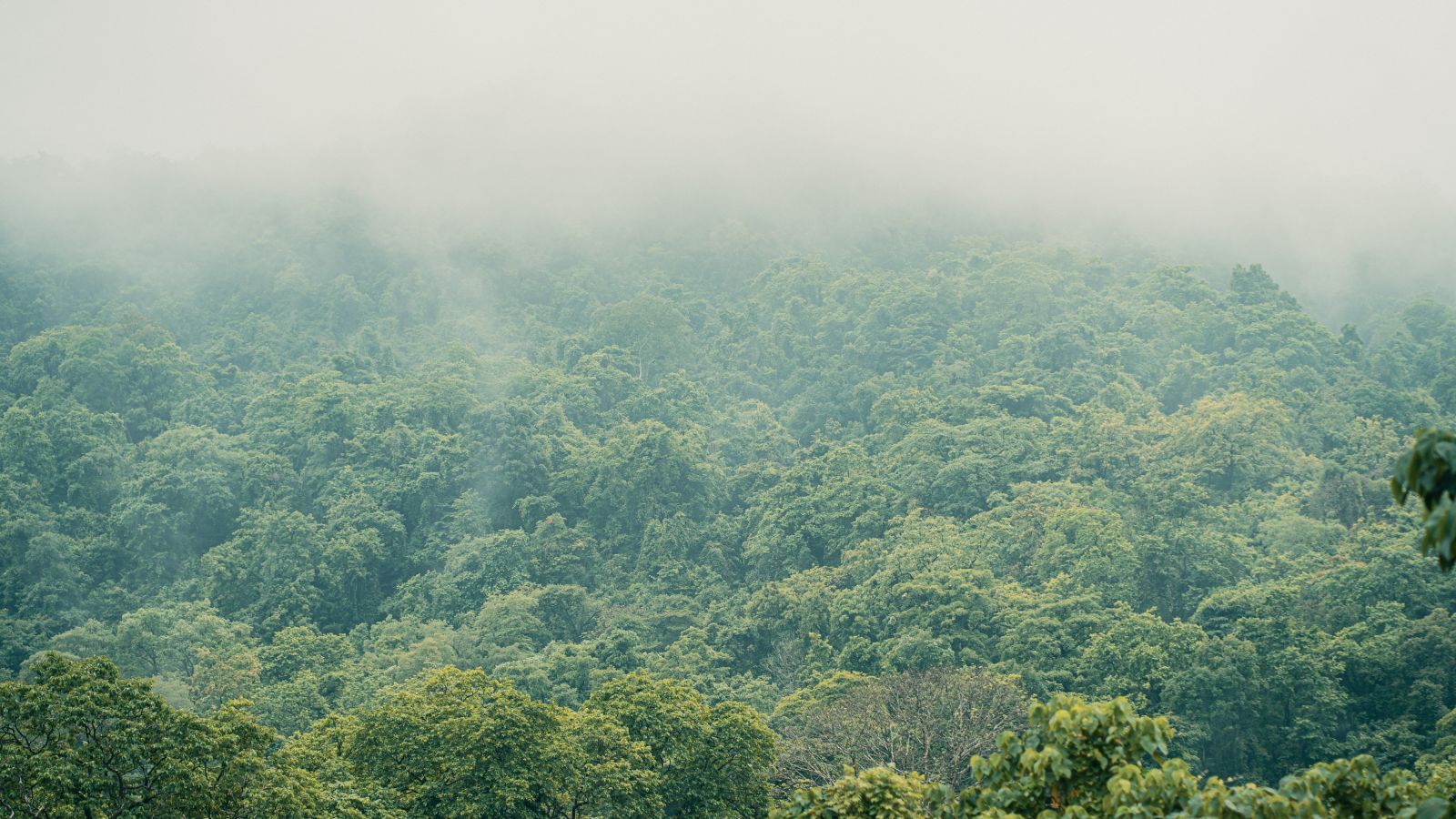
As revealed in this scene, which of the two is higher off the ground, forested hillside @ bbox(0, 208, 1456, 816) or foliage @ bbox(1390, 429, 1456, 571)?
foliage @ bbox(1390, 429, 1456, 571)

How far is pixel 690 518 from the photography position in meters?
49.7

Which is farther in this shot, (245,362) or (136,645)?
(245,362)

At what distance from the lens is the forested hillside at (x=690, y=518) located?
83.3ft

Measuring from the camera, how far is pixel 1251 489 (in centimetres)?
4494

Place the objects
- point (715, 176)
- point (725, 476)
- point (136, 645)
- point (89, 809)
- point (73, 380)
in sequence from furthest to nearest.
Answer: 1. point (715, 176)
2. point (73, 380)
3. point (725, 476)
4. point (136, 645)
5. point (89, 809)

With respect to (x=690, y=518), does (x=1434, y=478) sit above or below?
above

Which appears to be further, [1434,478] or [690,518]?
[690,518]

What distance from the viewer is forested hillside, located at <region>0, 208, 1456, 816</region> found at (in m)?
25.4

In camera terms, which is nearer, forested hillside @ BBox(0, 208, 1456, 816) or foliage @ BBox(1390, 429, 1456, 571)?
foliage @ BBox(1390, 429, 1456, 571)

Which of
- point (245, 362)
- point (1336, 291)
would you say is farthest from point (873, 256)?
point (245, 362)

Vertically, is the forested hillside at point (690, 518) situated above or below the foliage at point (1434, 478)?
below

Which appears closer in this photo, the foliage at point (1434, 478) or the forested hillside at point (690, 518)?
the foliage at point (1434, 478)

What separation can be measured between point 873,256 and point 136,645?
5547 cm

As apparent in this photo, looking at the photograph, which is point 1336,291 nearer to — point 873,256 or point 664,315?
point 873,256
